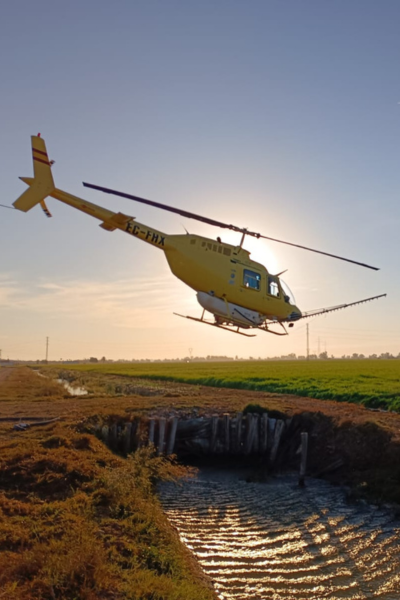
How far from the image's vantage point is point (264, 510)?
1795 centimetres

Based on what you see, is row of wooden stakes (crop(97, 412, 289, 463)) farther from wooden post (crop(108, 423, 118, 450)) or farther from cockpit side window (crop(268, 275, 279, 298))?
cockpit side window (crop(268, 275, 279, 298))

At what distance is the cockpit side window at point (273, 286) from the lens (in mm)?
23953

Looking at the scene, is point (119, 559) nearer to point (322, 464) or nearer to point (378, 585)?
point (378, 585)

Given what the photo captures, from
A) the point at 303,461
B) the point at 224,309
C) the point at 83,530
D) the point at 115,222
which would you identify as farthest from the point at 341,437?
the point at 83,530

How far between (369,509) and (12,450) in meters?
12.8

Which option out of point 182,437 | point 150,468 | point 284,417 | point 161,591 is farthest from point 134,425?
point 161,591

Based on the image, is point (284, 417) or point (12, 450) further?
point (284, 417)

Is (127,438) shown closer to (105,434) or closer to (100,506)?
(105,434)

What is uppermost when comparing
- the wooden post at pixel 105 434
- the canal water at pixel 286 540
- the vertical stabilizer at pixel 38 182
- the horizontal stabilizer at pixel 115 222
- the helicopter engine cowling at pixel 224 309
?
the vertical stabilizer at pixel 38 182

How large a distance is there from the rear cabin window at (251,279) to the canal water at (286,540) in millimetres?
8748

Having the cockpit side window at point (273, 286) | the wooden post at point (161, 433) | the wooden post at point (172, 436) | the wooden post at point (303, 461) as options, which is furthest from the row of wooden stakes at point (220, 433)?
the cockpit side window at point (273, 286)

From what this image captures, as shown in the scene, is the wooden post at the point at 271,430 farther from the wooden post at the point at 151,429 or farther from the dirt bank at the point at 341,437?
the wooden post at the point at 151,429

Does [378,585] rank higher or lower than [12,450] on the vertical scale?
lower

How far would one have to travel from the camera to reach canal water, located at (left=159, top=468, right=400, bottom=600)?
12008mm
